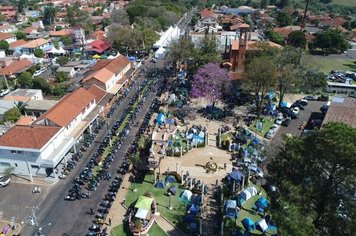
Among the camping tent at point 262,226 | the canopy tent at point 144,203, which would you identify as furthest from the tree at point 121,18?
the camping tent at point 262,226

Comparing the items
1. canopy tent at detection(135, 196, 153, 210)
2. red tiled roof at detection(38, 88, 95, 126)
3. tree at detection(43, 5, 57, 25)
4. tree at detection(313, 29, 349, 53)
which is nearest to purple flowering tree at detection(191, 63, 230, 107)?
red tiled roof at detection(38, 88, 95, 126)

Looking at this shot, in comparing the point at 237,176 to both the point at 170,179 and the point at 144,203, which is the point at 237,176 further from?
the point at 144,203

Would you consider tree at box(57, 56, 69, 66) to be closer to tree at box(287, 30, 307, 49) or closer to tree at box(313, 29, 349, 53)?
tree at box(287, 30, 307, 49)

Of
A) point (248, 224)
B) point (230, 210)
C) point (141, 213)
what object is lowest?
point (248, 224)

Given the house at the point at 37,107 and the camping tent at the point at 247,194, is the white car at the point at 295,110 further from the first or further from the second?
the house at the point at 37,107

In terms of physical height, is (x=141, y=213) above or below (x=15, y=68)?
above

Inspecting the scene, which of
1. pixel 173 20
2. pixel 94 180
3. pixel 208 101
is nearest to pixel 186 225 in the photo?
pixel 94 180

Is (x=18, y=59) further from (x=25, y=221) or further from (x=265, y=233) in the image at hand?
(x=265, y=233)

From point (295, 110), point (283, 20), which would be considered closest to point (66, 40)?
point (295, 110)
